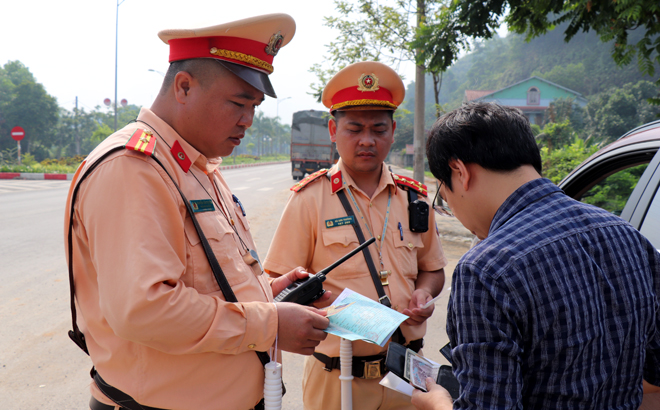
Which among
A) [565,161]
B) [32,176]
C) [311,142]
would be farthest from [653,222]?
[32,176]

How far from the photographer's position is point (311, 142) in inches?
851

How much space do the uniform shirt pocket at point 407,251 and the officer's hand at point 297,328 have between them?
2.62ft

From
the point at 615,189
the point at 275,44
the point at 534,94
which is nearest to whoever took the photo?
the point at 275,44

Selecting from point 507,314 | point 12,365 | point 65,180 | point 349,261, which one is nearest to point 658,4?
point 349,261

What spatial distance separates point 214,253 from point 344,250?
2.88 feet

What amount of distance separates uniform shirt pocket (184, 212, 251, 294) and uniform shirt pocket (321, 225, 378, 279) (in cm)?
71

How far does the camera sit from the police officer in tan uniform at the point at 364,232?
1.95 m

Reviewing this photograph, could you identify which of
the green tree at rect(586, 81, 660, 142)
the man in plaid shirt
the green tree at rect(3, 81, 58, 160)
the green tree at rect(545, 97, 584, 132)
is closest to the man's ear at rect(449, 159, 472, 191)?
the man in plaid shirt

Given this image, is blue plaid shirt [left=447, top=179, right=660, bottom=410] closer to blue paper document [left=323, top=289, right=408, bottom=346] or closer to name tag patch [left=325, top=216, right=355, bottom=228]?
blue paper document [left=323, top=289, right=408, bottom=346]

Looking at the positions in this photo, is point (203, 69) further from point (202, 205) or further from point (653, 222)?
point (653, 222)

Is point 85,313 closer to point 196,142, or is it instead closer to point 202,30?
point 196,142

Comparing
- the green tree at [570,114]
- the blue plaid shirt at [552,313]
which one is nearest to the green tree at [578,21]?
the blue plaid shirt at [552,313]

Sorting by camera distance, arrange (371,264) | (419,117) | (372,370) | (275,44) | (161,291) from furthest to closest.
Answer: (419,117)
(371,264)
(372,370)
(275,44)
(161,291)

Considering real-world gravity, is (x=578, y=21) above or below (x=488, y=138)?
above
